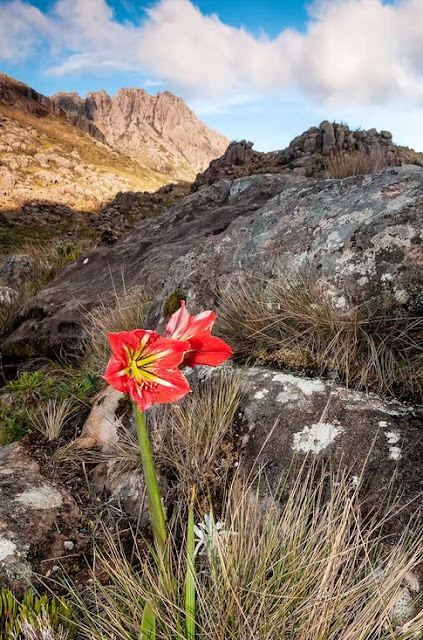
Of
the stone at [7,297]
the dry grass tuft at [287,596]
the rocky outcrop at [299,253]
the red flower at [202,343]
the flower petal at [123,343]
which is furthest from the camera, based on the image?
the stone at [7,297]

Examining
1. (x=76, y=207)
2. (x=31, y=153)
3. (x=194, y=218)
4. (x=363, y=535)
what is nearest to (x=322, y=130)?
(x=194, y=218)

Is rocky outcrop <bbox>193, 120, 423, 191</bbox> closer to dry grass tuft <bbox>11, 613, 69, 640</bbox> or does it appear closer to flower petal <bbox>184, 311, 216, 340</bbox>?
flower petal <bbox>184, 311, 216, 340</bbox>

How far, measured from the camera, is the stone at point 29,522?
1.78m

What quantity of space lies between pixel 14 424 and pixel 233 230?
2.26m

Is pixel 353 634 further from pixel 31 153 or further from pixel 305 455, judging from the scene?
pixel 31 153

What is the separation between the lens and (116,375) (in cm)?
101

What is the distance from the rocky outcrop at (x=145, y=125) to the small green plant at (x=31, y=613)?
575ft

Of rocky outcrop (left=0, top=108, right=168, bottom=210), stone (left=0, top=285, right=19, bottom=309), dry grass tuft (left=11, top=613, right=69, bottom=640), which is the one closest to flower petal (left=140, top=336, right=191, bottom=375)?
dry grass tuft (left=11, top=613, right=69, bottom=640)

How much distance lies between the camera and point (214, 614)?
Result: 1364mm

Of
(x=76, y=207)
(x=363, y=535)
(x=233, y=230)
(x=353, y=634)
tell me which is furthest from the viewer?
(x=76, y=207)

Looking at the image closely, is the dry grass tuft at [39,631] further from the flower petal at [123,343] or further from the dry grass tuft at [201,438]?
the flower petal at [123,343]

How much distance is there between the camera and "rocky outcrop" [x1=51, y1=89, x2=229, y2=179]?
17762 cm

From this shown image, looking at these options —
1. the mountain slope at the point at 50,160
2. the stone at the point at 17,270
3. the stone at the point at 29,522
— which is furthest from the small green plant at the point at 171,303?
the mountain slope at the point at 50,160

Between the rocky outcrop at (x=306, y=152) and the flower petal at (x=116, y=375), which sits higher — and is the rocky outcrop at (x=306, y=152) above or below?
above
